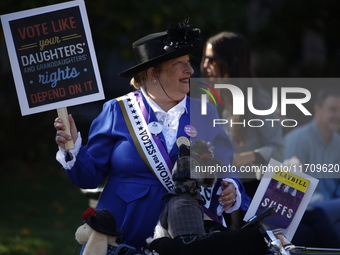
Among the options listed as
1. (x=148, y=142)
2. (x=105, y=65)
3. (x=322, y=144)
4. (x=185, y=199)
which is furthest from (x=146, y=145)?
(x=105, y=65)

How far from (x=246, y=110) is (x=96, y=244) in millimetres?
1820

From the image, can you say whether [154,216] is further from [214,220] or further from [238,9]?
[238,9]

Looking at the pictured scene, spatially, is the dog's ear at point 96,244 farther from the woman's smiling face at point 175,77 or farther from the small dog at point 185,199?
the woman's smiling face at point 175,77

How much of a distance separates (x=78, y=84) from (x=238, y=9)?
6.99 metres

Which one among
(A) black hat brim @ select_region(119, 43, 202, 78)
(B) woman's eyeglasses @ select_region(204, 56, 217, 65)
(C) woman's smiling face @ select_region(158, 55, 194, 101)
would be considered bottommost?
(C) woman's smiling face @ select_region(158, 55, 194, 101)

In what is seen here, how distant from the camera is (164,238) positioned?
3031mm

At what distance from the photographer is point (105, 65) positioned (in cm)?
1052

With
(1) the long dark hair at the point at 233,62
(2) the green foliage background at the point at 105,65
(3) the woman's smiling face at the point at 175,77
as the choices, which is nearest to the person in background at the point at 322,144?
(1) the long dark hair at the point at 233,62

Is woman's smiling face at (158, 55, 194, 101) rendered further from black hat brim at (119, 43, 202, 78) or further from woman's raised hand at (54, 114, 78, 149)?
woman's raised hand at (54, 114, 78, 149)

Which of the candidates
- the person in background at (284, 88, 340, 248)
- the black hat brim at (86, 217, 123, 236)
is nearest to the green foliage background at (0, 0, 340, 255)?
the person in background at (284, 88, 340, 248)

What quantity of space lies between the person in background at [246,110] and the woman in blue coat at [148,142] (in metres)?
0.91

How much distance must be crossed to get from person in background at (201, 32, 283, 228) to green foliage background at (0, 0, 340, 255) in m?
1.76

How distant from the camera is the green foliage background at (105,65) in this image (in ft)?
23.7

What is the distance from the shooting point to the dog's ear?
3107mm
